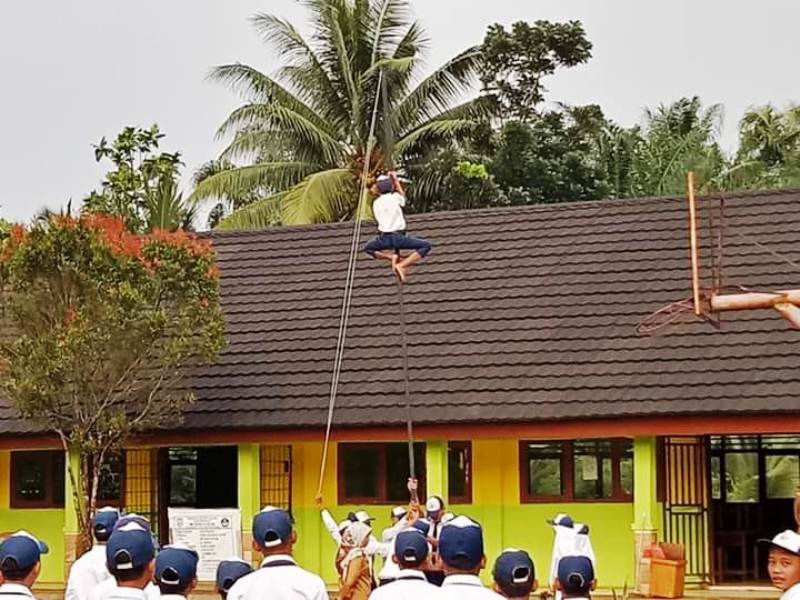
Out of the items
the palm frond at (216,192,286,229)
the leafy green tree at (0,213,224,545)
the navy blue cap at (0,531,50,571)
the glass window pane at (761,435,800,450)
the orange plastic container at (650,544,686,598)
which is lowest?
the orange plastic container at (650,544,686,598)

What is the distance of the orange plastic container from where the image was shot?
22.5 metres

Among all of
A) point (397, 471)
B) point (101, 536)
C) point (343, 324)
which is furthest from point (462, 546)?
point (343, 324)

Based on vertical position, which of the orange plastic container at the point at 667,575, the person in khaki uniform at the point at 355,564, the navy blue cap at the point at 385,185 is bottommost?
the orange plastic container at the point at 667,575

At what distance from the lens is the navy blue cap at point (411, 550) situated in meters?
9.02

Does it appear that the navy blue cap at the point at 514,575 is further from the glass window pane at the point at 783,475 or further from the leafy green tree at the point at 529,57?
the leafy green tree at the point at 529,57

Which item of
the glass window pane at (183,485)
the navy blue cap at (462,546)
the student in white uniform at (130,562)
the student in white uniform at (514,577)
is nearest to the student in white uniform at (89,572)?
the student in white uniform at (130,562)

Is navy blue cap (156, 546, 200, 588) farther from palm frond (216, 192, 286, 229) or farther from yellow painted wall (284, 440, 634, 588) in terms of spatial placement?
palm frond (216, 192, 286, 229)

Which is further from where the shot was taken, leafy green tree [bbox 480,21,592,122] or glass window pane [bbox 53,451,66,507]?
leafy green tree [bbox 480,21,592,122]

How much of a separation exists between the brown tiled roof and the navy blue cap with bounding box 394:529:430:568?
46.7 ft

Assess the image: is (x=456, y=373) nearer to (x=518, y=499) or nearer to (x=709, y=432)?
(x=518, y=499)

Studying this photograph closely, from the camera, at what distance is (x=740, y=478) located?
25828mm

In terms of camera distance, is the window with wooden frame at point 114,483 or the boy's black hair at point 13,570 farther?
the window with wooden frame at point 114,483

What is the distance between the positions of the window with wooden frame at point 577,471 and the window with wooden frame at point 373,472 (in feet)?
5.54

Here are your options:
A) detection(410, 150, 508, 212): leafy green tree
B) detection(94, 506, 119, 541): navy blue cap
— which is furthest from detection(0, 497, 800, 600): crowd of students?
detection(410, 150, 508, 212): leafy green tree
